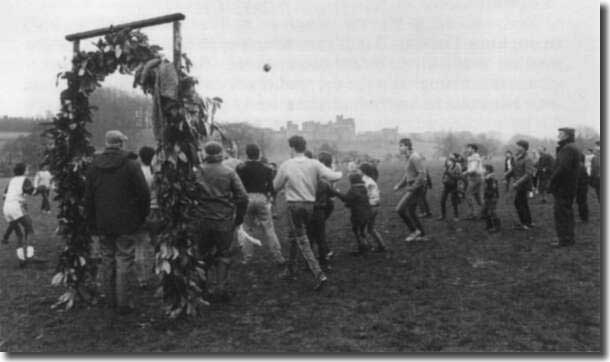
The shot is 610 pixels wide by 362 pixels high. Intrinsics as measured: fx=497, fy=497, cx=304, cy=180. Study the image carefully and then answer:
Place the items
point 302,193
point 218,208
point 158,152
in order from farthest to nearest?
1. point 302,193
2. point 218,208
3. point 158,152

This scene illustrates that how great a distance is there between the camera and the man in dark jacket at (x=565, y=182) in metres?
8.52

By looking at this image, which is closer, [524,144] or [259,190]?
[259,190]

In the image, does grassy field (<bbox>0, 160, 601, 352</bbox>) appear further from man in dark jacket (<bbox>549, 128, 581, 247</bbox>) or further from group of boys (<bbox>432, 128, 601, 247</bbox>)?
group of boys (<bbox>432, 128, 601, 247</bbox>)

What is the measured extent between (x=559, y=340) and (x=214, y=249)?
395 centimetres

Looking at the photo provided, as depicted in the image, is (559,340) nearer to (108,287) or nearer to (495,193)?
(108,287)

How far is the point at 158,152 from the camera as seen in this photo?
18.6 ft

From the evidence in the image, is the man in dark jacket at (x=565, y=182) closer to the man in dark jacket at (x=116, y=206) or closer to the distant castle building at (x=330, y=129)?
the man in dark jacket at (x=116, y=206)

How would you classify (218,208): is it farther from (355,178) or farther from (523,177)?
(523,177)

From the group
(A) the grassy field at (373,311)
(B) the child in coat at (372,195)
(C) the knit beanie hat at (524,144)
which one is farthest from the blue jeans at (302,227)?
(C) the knit beanie hat at (524,144)

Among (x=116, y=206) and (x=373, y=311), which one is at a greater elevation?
(x=116, y=206)

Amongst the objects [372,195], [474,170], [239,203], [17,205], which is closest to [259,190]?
[239,203]

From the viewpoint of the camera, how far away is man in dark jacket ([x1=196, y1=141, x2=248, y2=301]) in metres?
6.09

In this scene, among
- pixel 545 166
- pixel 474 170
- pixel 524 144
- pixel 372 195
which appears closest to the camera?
pixel 372 195

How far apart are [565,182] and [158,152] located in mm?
6822
